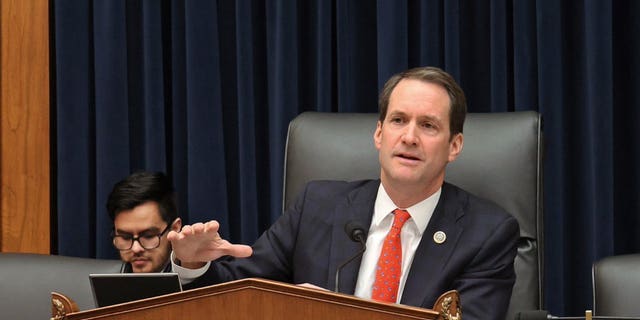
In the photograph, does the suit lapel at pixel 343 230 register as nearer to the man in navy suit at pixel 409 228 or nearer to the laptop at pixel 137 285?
the man in navy suit at pixel 409 228

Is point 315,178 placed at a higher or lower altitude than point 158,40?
lower

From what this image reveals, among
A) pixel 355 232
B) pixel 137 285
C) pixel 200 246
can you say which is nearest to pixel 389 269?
pixel 355 232

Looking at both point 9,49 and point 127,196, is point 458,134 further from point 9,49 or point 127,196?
point 9,49

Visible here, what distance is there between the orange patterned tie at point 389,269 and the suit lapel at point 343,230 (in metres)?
0.06

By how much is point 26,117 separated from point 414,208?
61.9 inches

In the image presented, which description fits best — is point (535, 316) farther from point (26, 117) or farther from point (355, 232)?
point (26, 117)

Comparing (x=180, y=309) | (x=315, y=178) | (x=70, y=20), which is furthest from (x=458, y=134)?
(x=70, y=20)

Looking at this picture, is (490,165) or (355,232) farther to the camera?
(490,165)

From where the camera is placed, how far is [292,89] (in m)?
3.17

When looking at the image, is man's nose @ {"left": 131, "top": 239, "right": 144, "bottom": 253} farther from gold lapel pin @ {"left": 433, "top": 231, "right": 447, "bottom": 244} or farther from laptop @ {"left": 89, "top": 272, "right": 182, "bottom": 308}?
laptop @ {"left": 89, "top": 272, "right": 182, "bottom": 308}

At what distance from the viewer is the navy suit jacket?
88.6 inches

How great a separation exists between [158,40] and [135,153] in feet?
1.33

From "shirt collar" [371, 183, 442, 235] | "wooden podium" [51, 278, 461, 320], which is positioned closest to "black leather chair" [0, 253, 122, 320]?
"shirt collar" [371, 183, 442, 235]

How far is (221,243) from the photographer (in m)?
2.10
